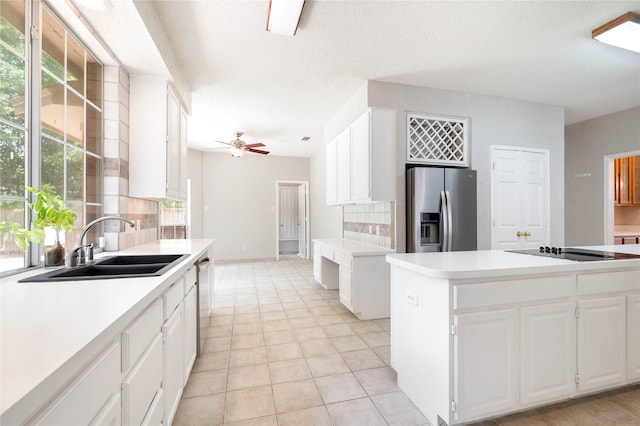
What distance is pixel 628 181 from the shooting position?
4.75 metres

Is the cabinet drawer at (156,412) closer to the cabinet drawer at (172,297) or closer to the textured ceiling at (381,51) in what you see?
the cabinet drawer at (172,297)

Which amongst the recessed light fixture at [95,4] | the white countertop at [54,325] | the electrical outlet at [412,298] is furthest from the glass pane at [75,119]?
the electrical outlet at [412,298]

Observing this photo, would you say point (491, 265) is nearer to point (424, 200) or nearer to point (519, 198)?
point (424, 200)

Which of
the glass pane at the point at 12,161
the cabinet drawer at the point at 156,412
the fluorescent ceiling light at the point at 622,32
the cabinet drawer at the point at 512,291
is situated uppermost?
the fluorescent ceiling light at the point at 622,32

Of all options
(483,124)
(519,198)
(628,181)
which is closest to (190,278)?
(483,124)

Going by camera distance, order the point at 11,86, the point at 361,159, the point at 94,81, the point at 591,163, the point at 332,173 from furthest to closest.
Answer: the point at 591,163
the point at 332,173
the point at 361,159
the point at 94,81
the point at 11,86

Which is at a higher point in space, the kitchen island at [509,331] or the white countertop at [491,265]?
the white countertop at [491,265]

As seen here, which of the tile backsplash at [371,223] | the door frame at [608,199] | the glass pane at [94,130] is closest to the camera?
the glass pane at [94,130]

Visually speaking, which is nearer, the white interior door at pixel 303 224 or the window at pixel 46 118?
the window at pixel 46 118

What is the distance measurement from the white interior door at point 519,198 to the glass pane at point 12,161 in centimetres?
438

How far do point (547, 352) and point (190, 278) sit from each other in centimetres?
230

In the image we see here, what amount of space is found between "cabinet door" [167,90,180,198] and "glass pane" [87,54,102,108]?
0.51 meters

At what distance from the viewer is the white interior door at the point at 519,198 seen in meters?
3.64

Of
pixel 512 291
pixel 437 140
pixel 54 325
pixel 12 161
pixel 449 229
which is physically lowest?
pixel 512 291
